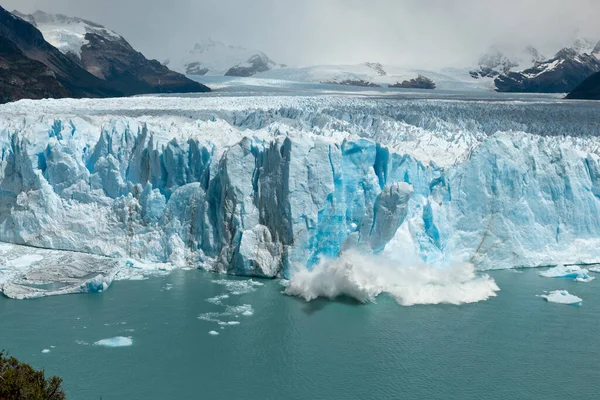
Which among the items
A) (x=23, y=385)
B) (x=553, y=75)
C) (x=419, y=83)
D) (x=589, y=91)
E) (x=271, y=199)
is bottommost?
(x=23, y=385)

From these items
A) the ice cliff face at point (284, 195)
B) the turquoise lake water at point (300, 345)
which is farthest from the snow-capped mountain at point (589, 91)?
the turquoise lake water at point (300, 345)

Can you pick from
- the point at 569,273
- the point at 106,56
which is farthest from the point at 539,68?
the point at 569,273

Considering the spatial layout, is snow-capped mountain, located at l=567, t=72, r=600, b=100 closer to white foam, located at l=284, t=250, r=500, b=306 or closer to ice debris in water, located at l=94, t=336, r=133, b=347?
white foam, located at l=284, t=250, r=500, b=306

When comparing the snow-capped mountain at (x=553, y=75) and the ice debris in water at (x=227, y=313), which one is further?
the snow-capped mountain at (x=553, y=75)

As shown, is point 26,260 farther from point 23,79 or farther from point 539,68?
point 539,68

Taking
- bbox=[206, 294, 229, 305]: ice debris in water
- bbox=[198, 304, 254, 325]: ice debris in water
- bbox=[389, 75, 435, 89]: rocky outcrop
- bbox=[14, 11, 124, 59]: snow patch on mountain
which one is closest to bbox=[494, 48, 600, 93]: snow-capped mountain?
bbox=[389, 75, 435, 89]: rocky outcrop

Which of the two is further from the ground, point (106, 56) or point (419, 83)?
point (106, 56)

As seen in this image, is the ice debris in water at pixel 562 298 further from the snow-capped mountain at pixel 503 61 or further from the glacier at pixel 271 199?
the snow-capped mountain at pixel 503 61
